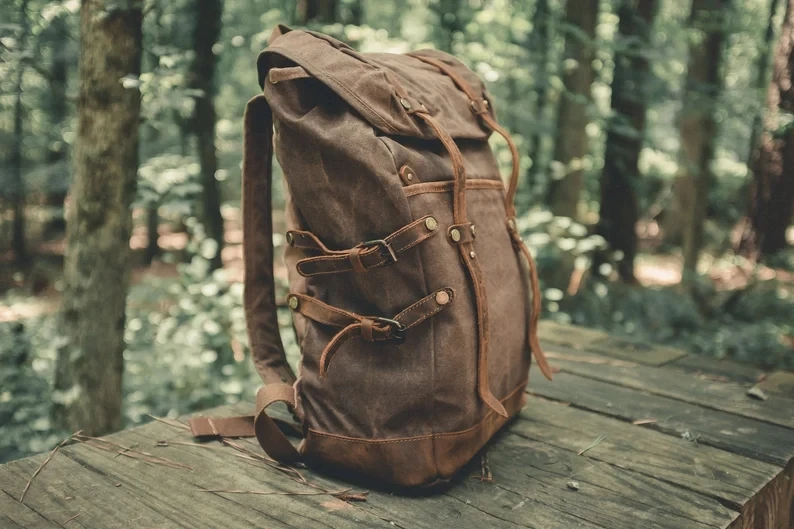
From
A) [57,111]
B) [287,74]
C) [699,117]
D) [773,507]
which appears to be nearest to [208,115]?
[57,111]

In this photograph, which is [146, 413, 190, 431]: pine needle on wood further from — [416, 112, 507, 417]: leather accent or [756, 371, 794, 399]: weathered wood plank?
[756, 371, 794, 399]: weathered wood plank

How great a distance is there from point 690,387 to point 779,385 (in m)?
0.34

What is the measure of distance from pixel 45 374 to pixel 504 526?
2754mm

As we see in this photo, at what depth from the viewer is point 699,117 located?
7.25 m

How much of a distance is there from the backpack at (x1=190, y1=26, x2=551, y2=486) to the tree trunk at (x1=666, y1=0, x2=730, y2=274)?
4.06 m

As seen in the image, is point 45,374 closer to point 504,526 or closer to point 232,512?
point 232,512

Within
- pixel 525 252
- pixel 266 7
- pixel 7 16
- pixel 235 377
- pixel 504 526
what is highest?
pixel 266 7

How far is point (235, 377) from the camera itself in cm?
338

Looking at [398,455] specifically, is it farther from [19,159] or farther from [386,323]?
[19,159]

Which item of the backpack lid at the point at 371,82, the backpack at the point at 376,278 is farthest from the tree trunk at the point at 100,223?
the backpack at the point at 376,278

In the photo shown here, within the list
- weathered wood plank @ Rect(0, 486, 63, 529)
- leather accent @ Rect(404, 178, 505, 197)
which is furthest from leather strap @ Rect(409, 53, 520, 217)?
weathered wood plank @ Rect(0, 486, 63, 529)

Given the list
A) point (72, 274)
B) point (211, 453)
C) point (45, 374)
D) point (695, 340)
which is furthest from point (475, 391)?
point (695, 340)

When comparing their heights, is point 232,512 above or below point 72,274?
below

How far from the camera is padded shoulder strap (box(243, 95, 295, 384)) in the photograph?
164 cm
